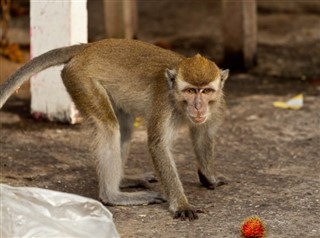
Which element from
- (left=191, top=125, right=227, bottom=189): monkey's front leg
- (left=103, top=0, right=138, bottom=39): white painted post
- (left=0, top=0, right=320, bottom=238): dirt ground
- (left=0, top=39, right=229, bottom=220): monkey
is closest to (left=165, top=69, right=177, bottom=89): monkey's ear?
(left=0, top=39, right=229, bottom=220): monkey

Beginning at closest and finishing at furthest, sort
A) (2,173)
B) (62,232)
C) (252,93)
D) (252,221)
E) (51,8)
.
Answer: (62,232) < (252,221) < (2,173) < (51,8) < (252,93)

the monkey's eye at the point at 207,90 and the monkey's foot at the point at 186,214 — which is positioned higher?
the monkey's eye at the point at 207,90

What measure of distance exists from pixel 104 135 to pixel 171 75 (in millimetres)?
Answer: 651

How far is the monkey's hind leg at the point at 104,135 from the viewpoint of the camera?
7.59 meters

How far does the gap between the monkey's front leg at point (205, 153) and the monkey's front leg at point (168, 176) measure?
486 millimetres

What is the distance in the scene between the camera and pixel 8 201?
19.9 ft

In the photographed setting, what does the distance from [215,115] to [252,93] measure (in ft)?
10.2

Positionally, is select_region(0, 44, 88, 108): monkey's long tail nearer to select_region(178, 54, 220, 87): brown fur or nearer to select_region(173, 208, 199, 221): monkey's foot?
select_region(178, 54, 220, 87): brown fur

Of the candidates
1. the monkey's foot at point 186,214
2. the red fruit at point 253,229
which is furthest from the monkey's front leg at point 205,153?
the red fruit at point 253,229

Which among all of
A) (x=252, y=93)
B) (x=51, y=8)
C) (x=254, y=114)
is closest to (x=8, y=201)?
(x=51, y=8)

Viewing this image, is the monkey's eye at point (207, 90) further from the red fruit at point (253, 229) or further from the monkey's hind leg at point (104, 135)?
the red fruit at point (253, 229)

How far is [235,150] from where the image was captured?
9.16m

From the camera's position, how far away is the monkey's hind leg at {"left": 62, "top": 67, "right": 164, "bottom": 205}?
759cm

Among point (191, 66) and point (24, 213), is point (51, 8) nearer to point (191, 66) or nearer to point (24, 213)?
point (191, 66)
